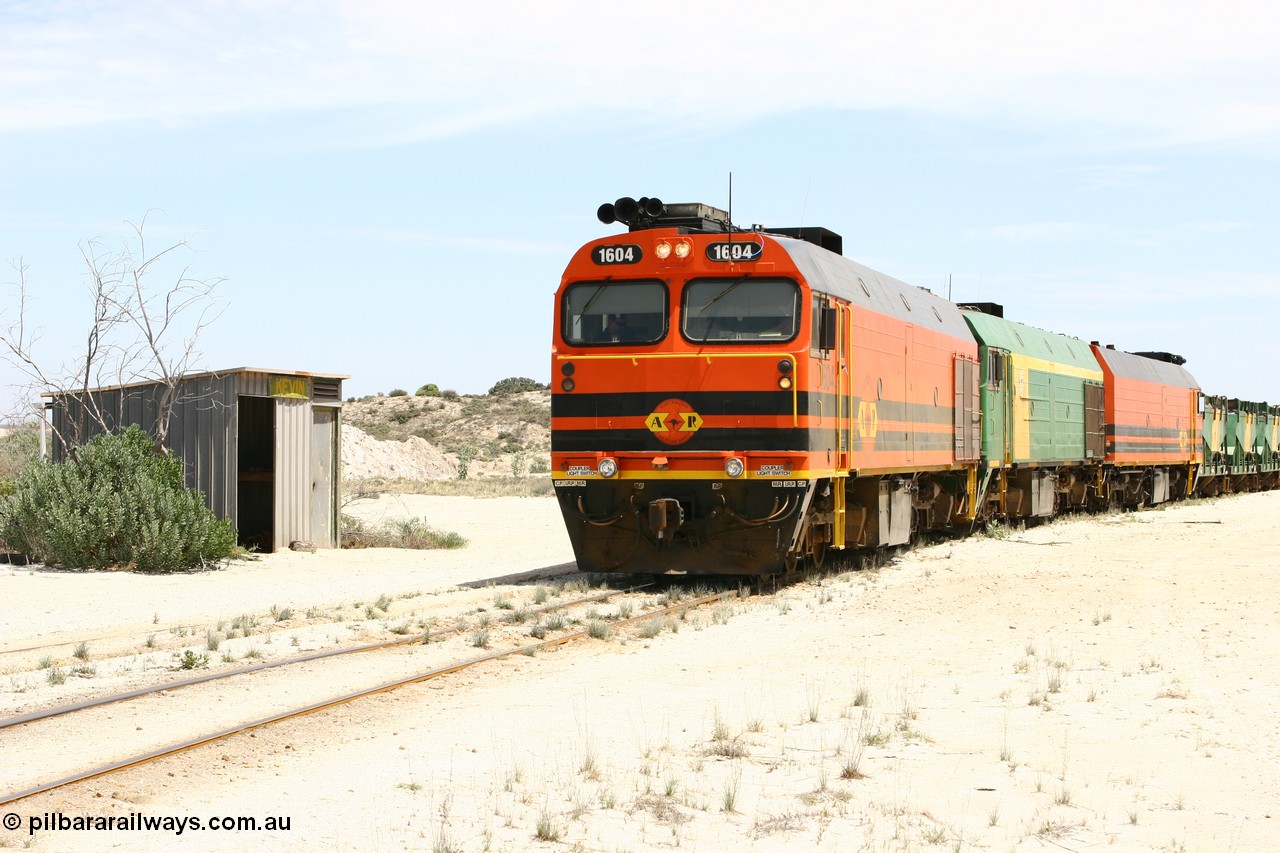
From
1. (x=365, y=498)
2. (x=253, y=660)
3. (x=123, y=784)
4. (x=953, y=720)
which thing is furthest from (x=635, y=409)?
(x=365, y=498)

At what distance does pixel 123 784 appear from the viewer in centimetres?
716

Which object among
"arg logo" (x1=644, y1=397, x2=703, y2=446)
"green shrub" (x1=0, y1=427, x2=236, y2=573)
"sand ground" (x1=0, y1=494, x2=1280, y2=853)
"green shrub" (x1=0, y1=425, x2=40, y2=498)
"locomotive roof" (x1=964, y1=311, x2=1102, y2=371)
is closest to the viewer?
"sand ground" (x1=0, y1=494, x2=1280, y2=853)

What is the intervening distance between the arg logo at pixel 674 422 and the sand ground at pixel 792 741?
2167 millimetres

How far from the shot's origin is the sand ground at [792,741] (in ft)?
22.0

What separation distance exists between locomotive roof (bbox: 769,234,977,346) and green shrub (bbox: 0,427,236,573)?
1000 cm

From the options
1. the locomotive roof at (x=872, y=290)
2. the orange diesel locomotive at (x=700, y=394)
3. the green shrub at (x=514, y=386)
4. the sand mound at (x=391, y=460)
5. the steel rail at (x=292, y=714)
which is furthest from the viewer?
the green shrub at (x=514, y=386)

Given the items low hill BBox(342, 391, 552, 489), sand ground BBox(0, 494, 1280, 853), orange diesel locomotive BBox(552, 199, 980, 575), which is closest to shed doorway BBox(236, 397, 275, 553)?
sand ground BBox(0, 494, 1280, 853)

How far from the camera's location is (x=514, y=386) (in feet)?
374

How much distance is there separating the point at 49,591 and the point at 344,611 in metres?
5.12

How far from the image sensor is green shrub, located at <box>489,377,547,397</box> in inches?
4409

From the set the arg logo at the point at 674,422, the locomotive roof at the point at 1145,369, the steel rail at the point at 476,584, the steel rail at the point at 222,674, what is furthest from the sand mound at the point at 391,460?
the steel rail at the point at 222,674

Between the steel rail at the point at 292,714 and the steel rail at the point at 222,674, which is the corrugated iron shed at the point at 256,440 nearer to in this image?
the steel rail at the point at 222,674

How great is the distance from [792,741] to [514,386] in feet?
348

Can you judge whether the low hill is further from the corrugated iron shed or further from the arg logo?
the arg logo
